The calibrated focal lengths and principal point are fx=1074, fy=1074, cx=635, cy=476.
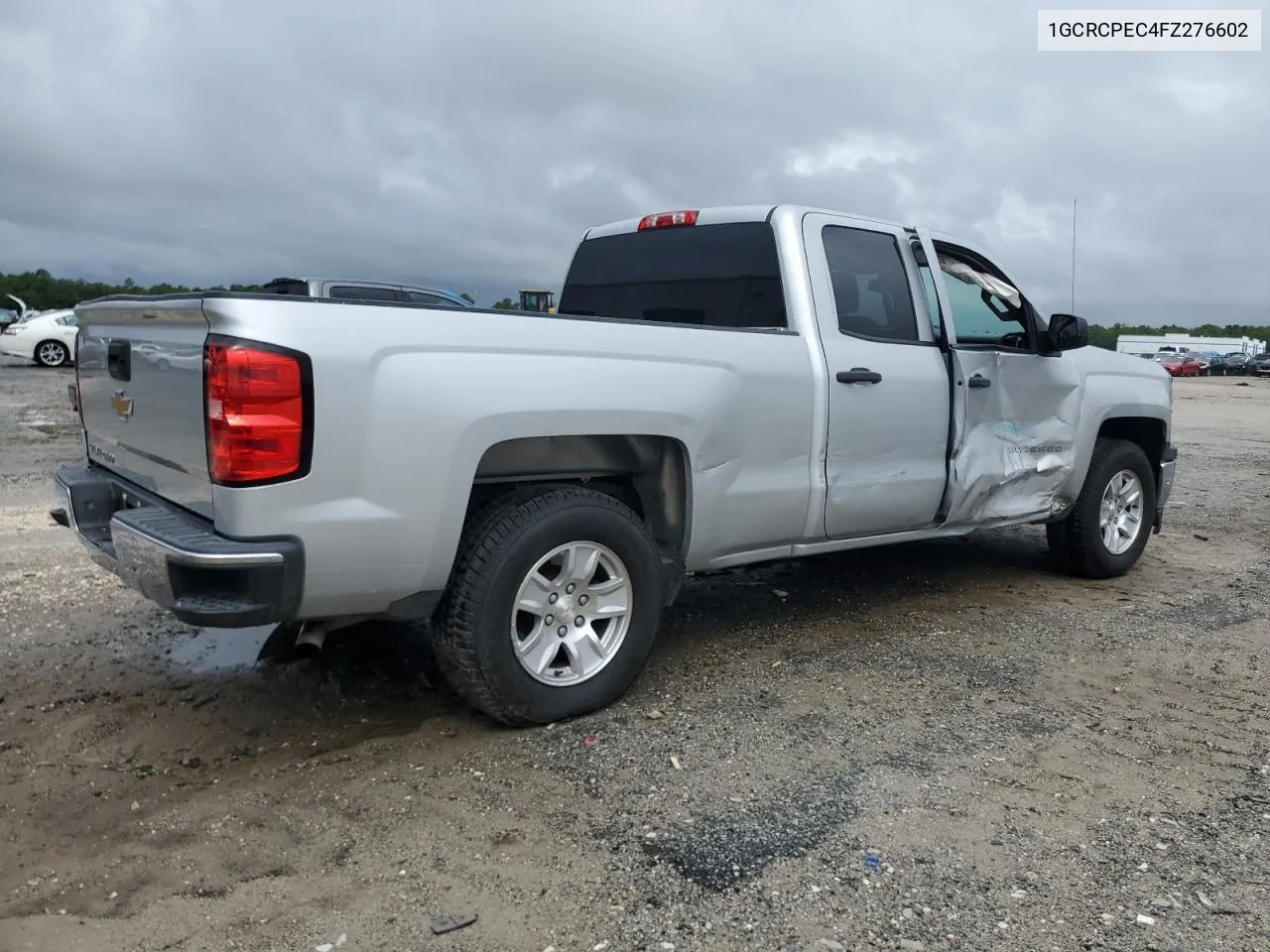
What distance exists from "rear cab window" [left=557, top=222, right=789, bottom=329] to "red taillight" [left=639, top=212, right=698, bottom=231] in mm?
25

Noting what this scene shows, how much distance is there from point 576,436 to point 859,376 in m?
1.42

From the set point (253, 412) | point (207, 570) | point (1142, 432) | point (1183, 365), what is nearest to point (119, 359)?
point (253, 412)

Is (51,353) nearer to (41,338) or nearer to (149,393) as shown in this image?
(41,338)

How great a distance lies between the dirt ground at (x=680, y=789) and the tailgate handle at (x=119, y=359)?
1.28 metres

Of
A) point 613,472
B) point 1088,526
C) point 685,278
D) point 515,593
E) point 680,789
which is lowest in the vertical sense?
point 680,789

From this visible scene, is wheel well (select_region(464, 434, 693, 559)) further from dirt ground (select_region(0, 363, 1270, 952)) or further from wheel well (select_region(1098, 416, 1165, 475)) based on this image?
wheel well (select_region(1098, 416, 1165, 475))

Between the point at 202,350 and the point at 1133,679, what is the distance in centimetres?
386

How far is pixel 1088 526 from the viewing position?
6145mm

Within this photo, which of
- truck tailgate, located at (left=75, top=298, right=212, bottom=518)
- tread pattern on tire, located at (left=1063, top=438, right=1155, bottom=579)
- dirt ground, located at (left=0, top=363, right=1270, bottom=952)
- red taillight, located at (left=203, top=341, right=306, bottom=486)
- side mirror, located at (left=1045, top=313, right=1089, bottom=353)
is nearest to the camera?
dirt ground, located at (left=0, top=363, right=1270, bottom=952)

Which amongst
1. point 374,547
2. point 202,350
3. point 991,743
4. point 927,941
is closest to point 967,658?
point 991,743

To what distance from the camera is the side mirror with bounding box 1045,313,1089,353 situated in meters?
5.54

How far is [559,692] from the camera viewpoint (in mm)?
3857

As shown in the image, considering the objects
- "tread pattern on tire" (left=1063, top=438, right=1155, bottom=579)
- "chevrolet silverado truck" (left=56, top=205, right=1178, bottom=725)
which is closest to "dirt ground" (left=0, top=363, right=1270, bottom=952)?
"chevrolet silverado truck" (left=56, top=205, right=1178, bottom=725)

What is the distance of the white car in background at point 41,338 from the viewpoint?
78.6 ft
